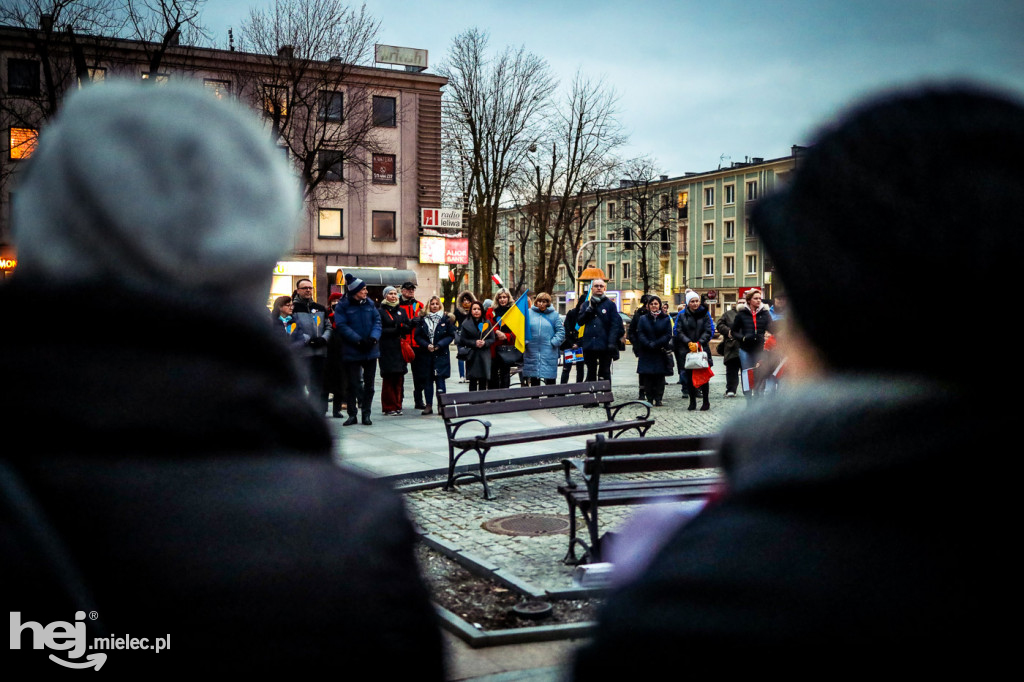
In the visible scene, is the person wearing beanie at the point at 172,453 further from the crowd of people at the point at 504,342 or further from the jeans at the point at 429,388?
the jeans at the point at 429,388

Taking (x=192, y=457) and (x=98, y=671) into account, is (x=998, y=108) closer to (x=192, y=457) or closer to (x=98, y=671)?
(x=192, y=457)

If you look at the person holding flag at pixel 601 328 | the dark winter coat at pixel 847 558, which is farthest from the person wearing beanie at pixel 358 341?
the dark winter coat at pixel 847 558

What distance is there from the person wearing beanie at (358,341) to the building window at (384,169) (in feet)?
102

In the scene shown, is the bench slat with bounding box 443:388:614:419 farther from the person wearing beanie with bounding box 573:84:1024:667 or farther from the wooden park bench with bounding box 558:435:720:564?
the person wearing beanie with bounding box 573:84:1024:667

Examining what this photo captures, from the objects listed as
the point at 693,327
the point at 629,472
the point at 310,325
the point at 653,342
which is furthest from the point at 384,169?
the point at 629,472

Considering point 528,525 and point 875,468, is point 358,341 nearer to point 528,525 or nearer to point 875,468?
point 528,525

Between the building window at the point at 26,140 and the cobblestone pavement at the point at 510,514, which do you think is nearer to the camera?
the cobblestone pavement at the point at 510,514

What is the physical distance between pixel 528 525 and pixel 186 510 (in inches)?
258

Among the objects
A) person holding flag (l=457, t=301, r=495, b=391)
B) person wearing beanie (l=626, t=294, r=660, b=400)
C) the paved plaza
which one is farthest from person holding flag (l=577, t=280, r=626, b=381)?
person holding flag (l=457, t=301, r=495, b=391)

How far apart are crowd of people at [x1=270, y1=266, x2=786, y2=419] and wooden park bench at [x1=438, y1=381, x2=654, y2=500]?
299 centimetres

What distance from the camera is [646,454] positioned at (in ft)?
20.9

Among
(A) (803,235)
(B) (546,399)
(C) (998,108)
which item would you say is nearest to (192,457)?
(A) (803,235)

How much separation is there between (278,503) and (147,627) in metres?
0.19

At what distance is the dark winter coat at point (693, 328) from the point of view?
16547 millimetres
